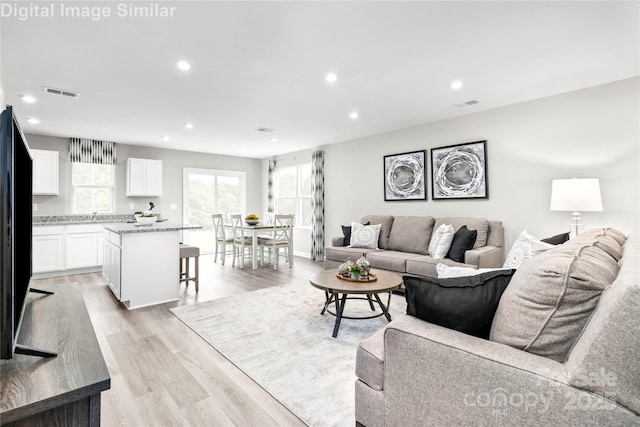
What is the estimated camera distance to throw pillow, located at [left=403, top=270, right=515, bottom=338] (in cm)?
133

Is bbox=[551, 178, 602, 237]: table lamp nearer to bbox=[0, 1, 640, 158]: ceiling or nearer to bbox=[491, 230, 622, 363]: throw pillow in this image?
bbox=[0, 1, 640, 158]: ceiling

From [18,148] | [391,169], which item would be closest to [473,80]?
[391,169]

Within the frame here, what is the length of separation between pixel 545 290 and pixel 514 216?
3450 millimetres

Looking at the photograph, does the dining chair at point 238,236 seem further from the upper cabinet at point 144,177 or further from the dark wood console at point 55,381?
the dark wood console at point 55,381

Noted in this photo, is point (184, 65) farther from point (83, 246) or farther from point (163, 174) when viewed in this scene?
point (163, 174)

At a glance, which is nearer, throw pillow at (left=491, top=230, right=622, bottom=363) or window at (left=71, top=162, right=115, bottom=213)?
throw pillow at (left=491, top=230, right=622, bottom=363)

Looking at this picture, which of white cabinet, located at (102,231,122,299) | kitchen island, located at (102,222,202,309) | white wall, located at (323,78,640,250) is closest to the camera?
white wall, located at (323,78,640,250)

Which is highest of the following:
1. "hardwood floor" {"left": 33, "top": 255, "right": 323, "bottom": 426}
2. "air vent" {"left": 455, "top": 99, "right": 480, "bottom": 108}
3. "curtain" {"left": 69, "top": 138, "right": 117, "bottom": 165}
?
"air vent" {"left": 455, "top": 99, "right": 480, "bottom": 108}

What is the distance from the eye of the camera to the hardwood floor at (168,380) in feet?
5.92

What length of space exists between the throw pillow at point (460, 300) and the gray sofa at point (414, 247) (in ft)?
8.03

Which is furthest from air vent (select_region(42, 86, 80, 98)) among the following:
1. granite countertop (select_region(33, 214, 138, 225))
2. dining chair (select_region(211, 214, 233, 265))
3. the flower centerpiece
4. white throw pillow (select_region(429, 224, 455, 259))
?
white throw pillow (select_region(429, 224, 455, 259))

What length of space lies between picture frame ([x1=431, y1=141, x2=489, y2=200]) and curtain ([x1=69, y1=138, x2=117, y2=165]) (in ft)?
20.1

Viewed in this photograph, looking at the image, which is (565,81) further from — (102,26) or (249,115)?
(102,26)

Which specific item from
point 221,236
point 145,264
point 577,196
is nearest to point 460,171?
point 577,196
